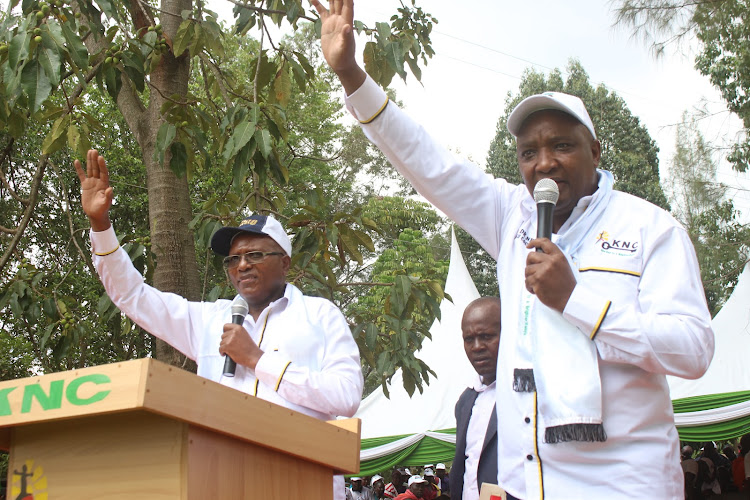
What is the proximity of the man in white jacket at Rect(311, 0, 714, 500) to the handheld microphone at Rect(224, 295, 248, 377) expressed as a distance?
3.92 ft

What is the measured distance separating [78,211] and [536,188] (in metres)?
16.6

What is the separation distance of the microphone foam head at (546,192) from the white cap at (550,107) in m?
0.23

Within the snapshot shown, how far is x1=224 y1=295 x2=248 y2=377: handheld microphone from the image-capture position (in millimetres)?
3031

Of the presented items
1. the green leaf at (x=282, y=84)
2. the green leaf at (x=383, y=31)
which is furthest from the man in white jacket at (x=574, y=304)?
the green leaf at (x=282, y=84)

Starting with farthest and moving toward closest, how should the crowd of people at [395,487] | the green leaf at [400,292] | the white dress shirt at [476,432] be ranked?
the crowd of people at [395,487] < the green leaf at [400,292] < the white dress shirt at [476,432]

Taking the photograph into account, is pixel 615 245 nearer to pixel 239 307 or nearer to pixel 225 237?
pixel 239 307

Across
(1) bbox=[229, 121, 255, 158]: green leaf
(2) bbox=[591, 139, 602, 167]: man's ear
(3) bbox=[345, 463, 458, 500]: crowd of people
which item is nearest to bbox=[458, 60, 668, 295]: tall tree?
(3) bbox=[345, 463, 458, 500]: crowd of people

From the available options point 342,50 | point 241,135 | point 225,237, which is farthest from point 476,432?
point 342,50

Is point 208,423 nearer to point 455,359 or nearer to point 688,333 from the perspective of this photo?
point 688,333

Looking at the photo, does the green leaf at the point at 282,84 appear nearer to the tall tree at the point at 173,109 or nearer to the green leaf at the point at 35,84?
the tall tree at the point at 173,109

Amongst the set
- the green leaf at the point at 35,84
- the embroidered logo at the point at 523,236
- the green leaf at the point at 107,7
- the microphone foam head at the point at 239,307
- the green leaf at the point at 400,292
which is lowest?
the embroidered logo at the point at 523,236

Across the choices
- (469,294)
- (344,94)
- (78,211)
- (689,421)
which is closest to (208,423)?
(344,94)

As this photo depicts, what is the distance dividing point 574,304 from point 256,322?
5.77 ft

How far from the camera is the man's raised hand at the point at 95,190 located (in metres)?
3.02
